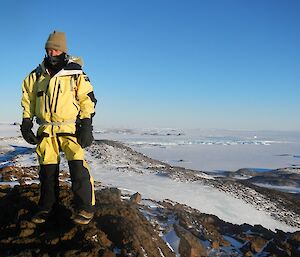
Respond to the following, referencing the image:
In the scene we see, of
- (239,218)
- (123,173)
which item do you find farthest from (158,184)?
(239,218)

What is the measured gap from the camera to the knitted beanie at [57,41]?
5016 mm

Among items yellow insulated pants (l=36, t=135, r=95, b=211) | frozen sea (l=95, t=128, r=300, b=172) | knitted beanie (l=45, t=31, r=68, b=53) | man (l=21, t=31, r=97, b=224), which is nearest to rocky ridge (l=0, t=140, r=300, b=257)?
man (l=21, t=31, r=97, b=224)

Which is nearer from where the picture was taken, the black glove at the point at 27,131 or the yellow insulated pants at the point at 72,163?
the yellow insulated pants at the point at 72,163

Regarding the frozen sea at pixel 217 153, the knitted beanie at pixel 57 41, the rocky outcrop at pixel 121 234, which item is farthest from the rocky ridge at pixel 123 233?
the frozen sea at pixel 217 153

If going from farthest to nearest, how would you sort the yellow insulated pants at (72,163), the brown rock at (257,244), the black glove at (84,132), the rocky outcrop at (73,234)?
the brown rock at (257,244) → the yellow insulated pants at (72,163) → the black glove at (84,132) → the rocky outcrop at (73,234)

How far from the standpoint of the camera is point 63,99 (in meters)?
5.00

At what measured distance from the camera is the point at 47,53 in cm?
512

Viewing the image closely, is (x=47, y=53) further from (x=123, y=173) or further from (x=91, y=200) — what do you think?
(x=123, y=173)

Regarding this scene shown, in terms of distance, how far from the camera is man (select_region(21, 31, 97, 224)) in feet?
16.5

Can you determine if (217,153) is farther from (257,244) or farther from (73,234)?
(73,234)

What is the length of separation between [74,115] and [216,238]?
334 centimetres

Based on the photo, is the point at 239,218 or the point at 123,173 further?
the point at 123,173

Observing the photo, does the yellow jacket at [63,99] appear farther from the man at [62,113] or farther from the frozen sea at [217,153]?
the frozen sea at [217,153]

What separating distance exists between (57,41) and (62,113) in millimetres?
942
